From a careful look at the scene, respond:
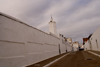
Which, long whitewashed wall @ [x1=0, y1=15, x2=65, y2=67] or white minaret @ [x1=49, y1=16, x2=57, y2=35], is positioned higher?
white minaret @ [x1=49, y1=16, x2=57, y2=35]

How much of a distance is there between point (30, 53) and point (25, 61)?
1286 millimetres

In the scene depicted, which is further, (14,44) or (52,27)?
(52,27)

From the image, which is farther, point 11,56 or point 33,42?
point 33,42

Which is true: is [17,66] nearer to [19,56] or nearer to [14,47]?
[19,56]

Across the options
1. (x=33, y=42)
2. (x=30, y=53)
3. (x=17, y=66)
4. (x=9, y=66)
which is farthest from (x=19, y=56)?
(x=33, y=42)

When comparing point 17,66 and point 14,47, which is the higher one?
point 14,47

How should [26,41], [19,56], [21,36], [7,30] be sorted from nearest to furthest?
1. [7,30]
2. [19,56]
3. [21,36]
4. [26,41]

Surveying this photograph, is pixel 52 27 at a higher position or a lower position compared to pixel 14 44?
higher

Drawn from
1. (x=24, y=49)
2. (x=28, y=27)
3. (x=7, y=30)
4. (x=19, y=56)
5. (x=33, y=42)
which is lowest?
(x=19, y=56)

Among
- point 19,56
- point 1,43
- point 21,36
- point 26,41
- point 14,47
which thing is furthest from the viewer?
point 26,41

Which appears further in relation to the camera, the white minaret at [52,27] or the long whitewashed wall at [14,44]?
the white minaret at [52,27]

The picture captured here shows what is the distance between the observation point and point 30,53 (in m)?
10.1

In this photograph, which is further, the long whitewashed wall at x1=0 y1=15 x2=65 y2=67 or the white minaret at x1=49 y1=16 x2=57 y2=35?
the white minaret at x1=49 y1=16 x2=57 y2=35

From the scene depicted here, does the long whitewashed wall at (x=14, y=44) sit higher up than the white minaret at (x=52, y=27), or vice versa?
the white minaret at (x=52, y=27)
